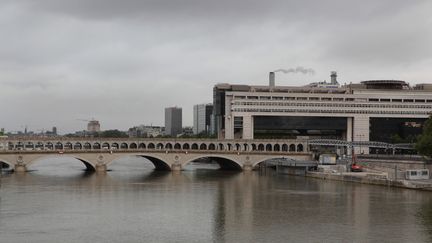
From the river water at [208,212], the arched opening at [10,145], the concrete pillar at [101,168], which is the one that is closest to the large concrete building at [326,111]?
the concrete pillar at [101,168]

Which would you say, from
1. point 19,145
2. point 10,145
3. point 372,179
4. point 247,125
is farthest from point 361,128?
point 10,145

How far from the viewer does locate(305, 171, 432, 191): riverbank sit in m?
62.3

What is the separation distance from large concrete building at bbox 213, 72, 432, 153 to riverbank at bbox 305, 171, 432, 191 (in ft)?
125

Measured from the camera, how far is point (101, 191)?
61094 millimetres

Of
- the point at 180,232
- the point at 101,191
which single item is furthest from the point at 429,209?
the point at 101,191

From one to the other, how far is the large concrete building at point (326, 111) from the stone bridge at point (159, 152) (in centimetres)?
969

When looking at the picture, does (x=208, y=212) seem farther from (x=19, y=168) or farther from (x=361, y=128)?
(x=361, y=128)

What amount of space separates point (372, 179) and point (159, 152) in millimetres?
34210

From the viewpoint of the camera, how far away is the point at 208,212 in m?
46.7

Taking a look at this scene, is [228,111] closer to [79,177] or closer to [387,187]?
[79,177]

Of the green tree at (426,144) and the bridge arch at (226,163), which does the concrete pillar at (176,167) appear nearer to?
the bridge arch at (226,163)

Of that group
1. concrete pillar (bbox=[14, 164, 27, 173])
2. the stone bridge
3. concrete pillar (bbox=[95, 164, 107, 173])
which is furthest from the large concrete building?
concrete pillar (bbox=[14, 164, 27, 173])

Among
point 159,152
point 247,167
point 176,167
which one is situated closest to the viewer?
point 176,167

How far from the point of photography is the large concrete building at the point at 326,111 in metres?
121
